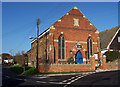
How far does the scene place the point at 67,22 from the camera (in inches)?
1310

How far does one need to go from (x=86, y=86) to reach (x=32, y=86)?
4.40 meters

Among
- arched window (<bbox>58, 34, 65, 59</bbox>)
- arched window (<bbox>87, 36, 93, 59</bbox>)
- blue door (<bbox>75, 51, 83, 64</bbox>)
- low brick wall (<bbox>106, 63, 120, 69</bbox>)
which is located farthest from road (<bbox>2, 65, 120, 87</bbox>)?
arched window (<bbox>87, 36, 93, 59</bbox>)

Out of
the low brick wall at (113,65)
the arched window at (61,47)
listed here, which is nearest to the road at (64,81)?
the low brick wall at (113,65)

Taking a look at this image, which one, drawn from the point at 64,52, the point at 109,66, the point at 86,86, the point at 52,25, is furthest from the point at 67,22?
the point at 86,86

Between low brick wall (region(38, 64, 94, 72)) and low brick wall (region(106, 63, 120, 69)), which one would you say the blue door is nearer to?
low brick wall (region(38, 64, 94, 72))

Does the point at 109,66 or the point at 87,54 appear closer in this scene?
the point at 109,66

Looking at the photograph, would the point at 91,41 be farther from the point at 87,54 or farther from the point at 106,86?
the point at 106,86

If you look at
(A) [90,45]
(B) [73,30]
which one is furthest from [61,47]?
(A) [90,45]

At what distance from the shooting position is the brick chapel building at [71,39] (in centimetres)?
3092

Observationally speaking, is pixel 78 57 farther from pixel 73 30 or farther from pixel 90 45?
pixel 73 30

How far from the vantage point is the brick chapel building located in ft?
101

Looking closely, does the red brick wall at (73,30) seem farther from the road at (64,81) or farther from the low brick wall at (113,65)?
the road at (64,81)

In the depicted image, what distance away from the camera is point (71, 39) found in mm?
33188

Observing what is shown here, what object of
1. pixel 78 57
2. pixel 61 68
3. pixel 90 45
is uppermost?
pixel 90 45
